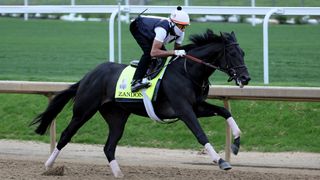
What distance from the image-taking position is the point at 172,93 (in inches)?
389

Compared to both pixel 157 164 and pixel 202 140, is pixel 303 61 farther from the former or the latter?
pixel 202 140

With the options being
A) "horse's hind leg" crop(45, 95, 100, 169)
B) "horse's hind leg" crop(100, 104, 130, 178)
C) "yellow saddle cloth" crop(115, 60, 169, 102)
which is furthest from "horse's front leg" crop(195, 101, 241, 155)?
"horse's hind leg" crop(45, 95, 100, 169)

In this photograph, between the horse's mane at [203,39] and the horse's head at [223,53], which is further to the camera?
the horse's mane at [203,39]

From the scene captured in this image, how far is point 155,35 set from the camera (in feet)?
33.5

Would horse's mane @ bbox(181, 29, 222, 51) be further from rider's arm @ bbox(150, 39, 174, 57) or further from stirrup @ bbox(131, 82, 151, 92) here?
stirrup @ bbox(131, 82, 151, 92)

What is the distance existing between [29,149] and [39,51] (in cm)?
830

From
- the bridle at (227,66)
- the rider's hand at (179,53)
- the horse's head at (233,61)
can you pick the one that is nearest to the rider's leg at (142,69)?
the rider's hand at (179,53)

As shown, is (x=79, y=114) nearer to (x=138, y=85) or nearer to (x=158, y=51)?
(x=138, y=85)

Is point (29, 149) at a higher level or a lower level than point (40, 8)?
lower

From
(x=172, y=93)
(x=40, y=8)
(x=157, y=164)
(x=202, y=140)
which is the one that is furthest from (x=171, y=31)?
(x=40, y=8)

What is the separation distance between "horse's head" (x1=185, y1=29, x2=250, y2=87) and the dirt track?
1.26m

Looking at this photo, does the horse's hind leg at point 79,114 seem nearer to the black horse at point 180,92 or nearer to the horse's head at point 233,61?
the black horse at point 180,92

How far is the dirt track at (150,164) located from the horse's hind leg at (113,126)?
261 millimetres

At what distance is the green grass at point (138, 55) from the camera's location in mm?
12570
